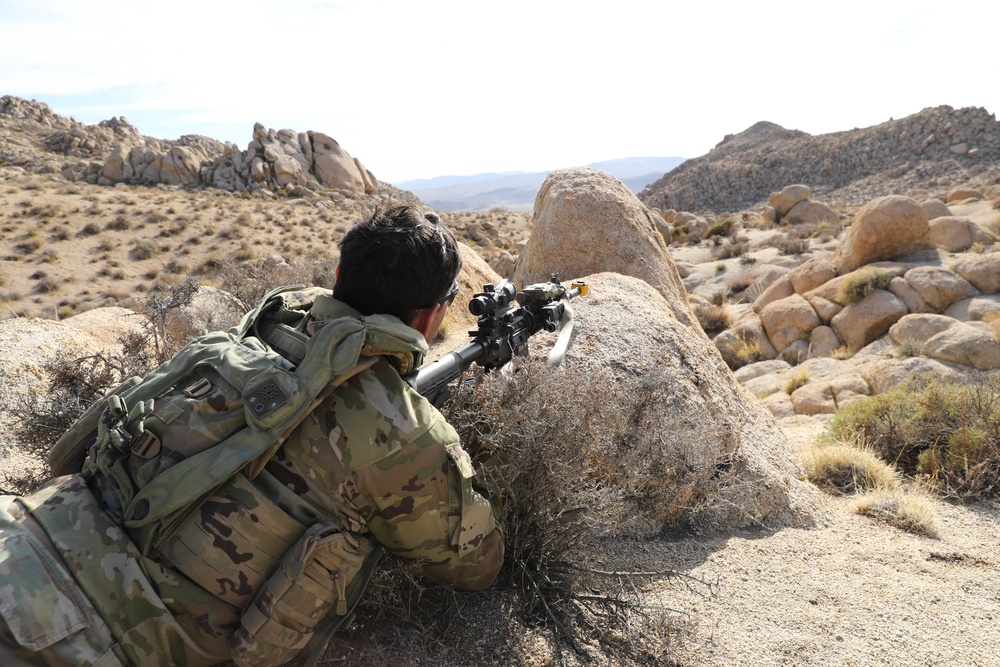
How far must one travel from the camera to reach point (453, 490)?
1826mm

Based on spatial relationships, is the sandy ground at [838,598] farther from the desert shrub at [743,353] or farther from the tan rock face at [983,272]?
the tan rock face at [983,272]

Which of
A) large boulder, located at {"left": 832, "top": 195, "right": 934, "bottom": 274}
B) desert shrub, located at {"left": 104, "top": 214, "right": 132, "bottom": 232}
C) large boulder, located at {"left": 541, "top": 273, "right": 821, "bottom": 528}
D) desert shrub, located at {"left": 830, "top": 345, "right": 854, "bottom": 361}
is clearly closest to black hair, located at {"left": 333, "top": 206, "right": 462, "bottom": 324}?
large boulder, located at {"left": 541, "top": 273, "right": 821, "bottom": 528}

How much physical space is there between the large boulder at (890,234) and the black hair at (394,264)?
15.2m

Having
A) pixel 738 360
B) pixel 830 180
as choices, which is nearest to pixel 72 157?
pixel 738 360

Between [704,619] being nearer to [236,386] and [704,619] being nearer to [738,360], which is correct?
[236,386]

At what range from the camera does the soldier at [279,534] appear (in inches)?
59.4

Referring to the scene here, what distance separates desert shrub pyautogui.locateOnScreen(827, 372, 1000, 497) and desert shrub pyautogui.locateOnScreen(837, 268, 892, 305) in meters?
7.19

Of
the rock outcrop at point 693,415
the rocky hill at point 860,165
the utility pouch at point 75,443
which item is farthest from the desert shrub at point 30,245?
the rocky hill at point 860,165

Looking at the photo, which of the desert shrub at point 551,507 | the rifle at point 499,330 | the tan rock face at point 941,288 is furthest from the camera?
the tan rock face at point 941,288

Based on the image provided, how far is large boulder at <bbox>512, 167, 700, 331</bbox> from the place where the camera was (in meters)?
6.88

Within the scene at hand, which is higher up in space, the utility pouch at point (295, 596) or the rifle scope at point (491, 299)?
the rifle scope at point (491, 299)

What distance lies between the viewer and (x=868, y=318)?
12711 millimetres

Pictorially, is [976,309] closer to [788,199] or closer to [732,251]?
[732,251]

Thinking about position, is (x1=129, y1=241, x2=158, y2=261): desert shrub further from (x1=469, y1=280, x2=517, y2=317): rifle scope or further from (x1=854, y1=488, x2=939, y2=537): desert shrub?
(x1=854, y1=488, x2=939, y2=537): desert shrub
